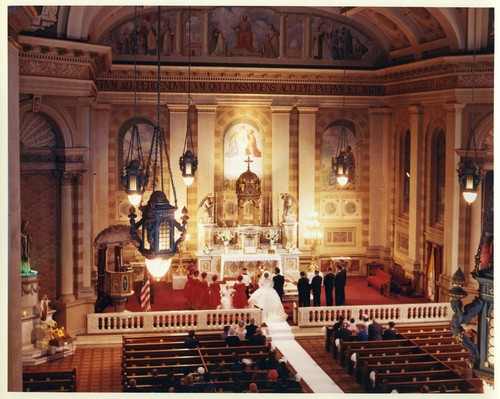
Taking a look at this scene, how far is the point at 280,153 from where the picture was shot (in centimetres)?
2872

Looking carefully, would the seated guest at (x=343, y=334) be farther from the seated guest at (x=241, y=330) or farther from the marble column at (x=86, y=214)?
the marble column at (x=86, y=214)

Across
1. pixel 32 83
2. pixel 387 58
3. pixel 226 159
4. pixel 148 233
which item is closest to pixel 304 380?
pixel 148 233

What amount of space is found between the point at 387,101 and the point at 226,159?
5.80m

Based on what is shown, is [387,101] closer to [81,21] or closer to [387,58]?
[387,58]

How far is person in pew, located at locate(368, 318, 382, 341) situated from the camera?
1983cm

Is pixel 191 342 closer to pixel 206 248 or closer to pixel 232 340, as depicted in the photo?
pixel 232 340

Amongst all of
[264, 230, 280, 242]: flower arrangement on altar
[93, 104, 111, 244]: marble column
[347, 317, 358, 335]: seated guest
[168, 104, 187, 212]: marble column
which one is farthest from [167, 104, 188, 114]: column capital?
[347, 317, 358, 335]: seated guest

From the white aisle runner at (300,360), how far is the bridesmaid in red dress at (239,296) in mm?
1013

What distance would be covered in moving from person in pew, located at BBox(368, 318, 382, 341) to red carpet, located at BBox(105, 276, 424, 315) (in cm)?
439

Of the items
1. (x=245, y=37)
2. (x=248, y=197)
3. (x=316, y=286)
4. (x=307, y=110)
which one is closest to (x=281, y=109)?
(x=307, y=110)

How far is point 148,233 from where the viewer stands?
1252 centimetres

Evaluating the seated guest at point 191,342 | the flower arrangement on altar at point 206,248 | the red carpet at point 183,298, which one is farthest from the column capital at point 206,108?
the seated guest at point 191,342

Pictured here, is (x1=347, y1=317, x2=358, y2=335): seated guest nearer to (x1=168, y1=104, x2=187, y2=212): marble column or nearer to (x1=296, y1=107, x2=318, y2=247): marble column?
(x1=296, y1=107, x2=318, y2=247): marble column

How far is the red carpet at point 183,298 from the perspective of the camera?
974 inches
